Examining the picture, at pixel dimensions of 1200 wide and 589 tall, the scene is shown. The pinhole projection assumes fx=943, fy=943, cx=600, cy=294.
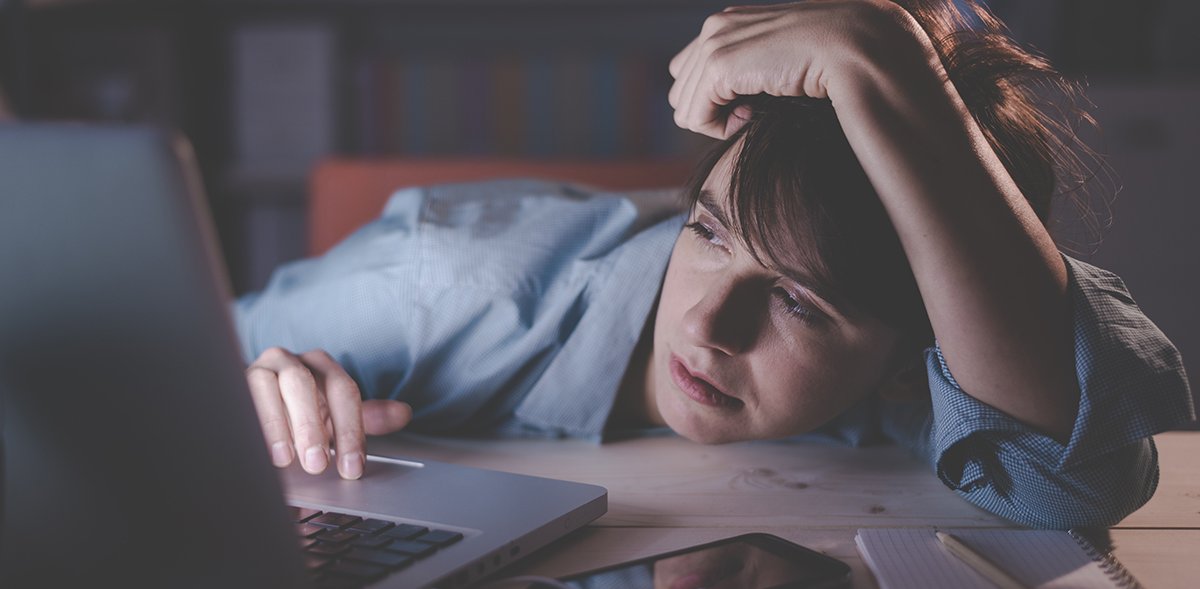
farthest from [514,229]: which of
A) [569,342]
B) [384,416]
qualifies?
[384,416]

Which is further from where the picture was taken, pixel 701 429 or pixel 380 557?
pixel 701 429

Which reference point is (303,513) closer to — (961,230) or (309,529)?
(309,529)

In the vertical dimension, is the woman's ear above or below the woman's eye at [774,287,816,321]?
below

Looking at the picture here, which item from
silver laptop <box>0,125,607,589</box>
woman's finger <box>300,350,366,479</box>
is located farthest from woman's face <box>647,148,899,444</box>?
silver laptop <box>0,125,607,589</box>

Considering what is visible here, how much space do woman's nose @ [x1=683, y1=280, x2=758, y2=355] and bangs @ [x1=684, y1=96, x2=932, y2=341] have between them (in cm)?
3

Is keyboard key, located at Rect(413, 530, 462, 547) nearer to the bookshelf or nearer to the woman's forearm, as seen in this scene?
the woman's forearm

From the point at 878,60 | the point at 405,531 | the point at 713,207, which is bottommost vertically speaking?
the point at 405,531

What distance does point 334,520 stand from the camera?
50 centimetres

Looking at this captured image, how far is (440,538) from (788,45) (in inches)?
14.7

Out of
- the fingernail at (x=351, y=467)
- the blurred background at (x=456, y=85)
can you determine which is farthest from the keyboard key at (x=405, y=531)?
the blurred background at (x=456, y=85)

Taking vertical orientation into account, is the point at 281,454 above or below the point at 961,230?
below

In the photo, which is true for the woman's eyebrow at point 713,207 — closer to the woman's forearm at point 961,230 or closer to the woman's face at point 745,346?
the woman's face at point 745,346

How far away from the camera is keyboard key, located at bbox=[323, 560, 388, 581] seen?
42cm

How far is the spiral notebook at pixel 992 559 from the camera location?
0.47 metres
